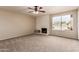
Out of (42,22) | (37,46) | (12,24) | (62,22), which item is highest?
(42,22)

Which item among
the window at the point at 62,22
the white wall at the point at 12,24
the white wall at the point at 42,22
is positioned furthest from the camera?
the white wall at the point at 42,22

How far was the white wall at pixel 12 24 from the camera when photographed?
4246 mm

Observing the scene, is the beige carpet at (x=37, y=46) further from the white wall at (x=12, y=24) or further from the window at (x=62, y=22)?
the window at (x=62, y=22)

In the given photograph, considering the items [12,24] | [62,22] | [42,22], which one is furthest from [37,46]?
[42,22]

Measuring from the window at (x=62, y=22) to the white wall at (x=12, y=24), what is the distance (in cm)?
226

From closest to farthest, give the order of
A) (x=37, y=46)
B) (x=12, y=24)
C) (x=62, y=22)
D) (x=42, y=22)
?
(x=37, y=46) → (x=12, y=24) → (x=62, y=22) → (x=42, y=22)

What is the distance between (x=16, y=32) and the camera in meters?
5.18

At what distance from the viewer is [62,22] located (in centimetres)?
582

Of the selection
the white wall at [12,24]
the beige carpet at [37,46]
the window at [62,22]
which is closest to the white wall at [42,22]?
the window at [62,22]

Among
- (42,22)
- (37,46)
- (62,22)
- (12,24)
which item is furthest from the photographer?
(42,22)

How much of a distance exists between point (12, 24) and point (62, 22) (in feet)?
12.2

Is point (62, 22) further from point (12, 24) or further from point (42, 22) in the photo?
point (12, 24)
